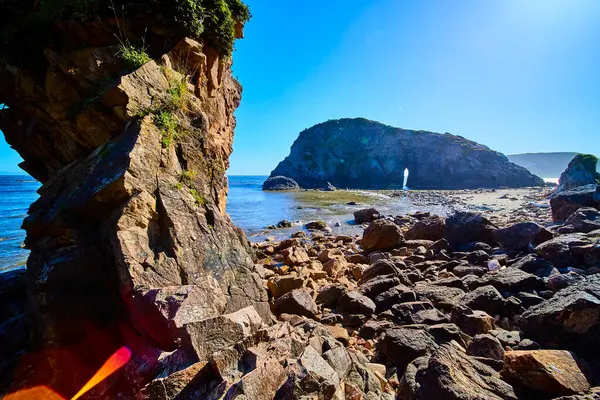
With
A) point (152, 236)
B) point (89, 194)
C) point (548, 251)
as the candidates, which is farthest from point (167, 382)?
point (548, 251)

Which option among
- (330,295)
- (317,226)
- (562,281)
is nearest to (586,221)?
(562,281)

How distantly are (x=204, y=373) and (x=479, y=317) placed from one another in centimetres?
541

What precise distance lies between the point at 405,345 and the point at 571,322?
2.78m

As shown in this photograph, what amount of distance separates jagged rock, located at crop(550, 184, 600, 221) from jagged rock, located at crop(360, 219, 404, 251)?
1133cm

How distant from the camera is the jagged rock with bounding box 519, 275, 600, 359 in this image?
4262mm

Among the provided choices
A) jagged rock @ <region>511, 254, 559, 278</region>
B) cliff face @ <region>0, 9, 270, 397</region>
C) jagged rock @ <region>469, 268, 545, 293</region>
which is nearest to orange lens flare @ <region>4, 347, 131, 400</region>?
cliff face @ <region>0, 9, 270, 397</region>

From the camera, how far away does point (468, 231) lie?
494 inches

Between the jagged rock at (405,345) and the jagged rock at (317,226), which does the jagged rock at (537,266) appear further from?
the jagged rock at (317,226)

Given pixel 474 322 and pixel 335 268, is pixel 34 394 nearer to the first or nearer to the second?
pixel 474 322

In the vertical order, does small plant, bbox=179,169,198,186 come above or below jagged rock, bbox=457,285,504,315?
above

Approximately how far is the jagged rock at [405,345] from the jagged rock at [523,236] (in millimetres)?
8543

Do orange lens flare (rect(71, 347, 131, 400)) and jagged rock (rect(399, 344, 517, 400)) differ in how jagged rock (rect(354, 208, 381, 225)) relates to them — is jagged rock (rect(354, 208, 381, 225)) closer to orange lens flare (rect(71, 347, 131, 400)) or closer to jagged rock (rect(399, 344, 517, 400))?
jagged rock (rect(399, 344, 517, 400))

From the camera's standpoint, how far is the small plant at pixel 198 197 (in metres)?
5.67

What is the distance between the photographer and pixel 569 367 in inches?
142
